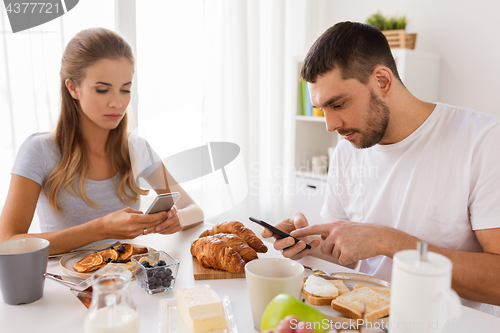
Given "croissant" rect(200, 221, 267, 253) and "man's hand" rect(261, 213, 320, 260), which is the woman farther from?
"man's hand" rect(261, 213, 320, 260)

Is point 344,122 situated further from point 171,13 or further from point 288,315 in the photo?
point 171,13

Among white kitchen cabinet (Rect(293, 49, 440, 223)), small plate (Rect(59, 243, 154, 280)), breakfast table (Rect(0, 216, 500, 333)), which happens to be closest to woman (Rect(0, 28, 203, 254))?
small plate (Rect(59, 243, 154, 280))

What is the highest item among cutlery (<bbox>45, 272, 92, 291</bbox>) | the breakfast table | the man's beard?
the man's beard

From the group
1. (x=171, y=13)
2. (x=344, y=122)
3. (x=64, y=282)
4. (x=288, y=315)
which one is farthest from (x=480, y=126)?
(x=171, y=13)

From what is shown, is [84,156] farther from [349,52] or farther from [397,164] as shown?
[397,164]

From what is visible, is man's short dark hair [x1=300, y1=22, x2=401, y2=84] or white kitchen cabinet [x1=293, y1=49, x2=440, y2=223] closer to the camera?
man's short dark hair [x1=300, y1=22, x2=401, y2=84]

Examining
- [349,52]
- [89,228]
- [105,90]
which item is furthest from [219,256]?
[105,90]

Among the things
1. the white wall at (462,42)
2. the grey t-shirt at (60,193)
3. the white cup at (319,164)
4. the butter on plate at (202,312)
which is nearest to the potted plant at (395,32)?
the white wall at (462,42)

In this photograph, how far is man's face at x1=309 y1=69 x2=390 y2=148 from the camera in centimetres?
120

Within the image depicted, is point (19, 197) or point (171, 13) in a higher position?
point (171, 13)

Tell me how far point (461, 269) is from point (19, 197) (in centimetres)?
139

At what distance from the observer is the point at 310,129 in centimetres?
290

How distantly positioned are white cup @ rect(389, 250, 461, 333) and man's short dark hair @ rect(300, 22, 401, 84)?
0.80 m

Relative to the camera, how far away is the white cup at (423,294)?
18.8 inches
